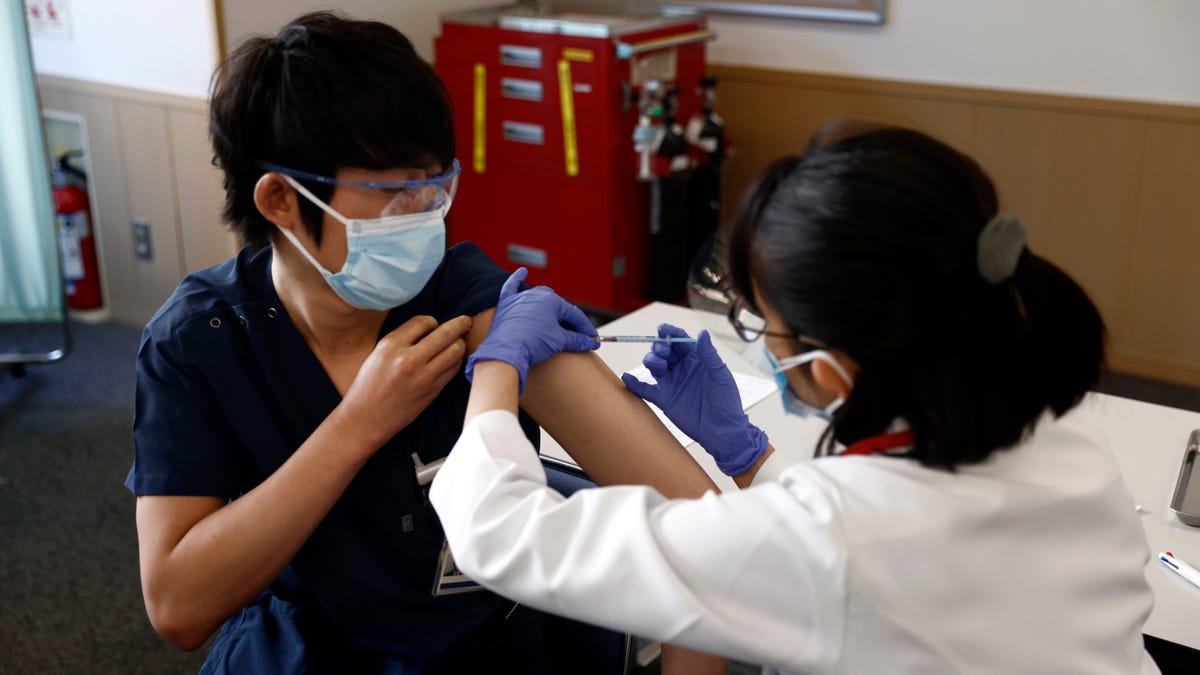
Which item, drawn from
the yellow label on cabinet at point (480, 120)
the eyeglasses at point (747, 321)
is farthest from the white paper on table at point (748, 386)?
the yellow label on cabinet at point (480, 120)

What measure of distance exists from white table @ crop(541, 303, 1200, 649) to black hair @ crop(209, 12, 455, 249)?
1.38 ft

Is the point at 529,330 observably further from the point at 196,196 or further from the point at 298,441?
the point at 196,196

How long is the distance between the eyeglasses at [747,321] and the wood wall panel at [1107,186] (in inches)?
105

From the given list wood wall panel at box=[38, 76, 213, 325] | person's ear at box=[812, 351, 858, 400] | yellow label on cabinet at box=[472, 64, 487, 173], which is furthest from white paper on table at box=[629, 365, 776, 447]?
wood wall panel at box=[38, 76, 213, 325]

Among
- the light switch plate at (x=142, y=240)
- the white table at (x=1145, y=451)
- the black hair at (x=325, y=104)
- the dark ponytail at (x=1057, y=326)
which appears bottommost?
the light switch plate at (x=142, y=240)

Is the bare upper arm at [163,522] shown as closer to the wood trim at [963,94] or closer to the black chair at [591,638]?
the black chair at [591,638]

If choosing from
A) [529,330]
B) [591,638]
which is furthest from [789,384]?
[591,638]

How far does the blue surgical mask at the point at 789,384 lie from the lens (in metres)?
1.02

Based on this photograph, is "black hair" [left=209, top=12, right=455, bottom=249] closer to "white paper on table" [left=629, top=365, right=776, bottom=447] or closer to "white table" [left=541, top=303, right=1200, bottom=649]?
"white table" [left=541, top=303, right=1200, bottom=649]

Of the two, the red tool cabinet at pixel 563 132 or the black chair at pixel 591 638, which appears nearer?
the black chair at pixel 591 638

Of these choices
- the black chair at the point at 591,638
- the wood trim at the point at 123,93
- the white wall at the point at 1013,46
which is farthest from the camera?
the wood trim at the point at 123,93

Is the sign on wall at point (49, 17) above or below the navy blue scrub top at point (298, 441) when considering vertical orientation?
above

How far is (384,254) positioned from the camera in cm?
130

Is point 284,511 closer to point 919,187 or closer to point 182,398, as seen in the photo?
point 182,398
